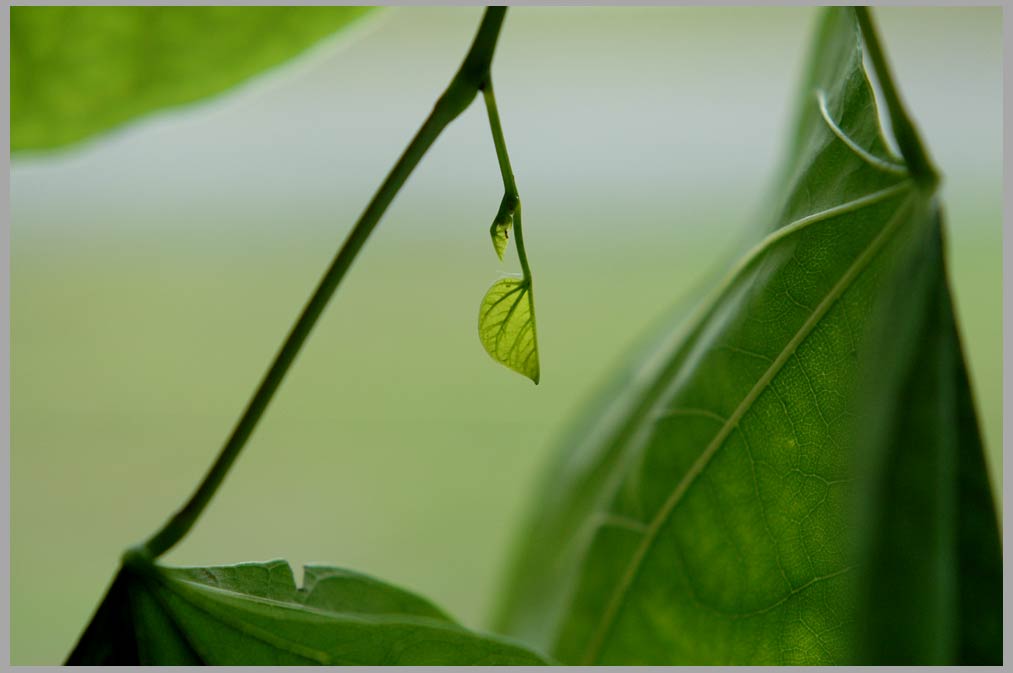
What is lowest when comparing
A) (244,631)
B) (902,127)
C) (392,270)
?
(244,631)

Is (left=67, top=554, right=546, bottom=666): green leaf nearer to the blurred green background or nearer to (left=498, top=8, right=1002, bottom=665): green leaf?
(left=498, top=8, right=1002, bottom=665): green leaf

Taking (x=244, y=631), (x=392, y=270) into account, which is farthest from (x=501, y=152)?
(x=392, y=270)

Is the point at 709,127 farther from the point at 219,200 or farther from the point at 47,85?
the point at 47,85

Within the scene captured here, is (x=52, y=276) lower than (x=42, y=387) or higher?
higher

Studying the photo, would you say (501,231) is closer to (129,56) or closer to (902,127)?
(902,127)

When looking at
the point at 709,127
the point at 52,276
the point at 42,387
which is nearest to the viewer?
the point at 42,387

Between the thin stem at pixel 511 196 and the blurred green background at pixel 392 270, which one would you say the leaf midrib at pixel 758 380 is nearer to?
the thin stem at pixel 511 196

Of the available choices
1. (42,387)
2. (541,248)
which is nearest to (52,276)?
(42,387)

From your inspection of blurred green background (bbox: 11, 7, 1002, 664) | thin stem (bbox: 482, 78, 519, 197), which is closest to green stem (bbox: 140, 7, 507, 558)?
thin stem (bbox: 482, 78, 519, 197)
